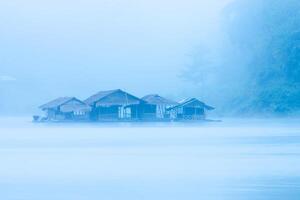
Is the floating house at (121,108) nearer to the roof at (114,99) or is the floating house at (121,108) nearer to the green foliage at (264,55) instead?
the roof at (114,99)

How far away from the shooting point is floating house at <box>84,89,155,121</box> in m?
27.5

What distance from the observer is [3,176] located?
7621 millimetres

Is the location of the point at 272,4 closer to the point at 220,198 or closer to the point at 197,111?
the point at 197,111

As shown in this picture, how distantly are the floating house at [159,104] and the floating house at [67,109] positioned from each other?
2.80 metres

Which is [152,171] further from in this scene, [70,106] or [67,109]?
[70,106]

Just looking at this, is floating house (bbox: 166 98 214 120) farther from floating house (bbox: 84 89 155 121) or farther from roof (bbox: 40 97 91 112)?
roof (bbox: 40 97 91 112)

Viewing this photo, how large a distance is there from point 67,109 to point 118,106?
2.16 metres

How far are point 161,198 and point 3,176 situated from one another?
242 cm

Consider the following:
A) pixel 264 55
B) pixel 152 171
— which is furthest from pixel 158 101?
pixel 152 171

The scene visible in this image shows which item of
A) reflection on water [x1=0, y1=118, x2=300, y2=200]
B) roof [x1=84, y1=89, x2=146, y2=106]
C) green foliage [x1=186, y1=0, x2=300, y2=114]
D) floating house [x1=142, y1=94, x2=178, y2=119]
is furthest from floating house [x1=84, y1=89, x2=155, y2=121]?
reflection on water [x1=0, y1=118, x2=300, y2=200]

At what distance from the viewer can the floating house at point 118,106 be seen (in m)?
27.5

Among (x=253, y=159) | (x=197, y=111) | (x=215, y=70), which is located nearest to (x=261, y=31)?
(x=215, y=70)

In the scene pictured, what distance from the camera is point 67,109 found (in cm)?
2747

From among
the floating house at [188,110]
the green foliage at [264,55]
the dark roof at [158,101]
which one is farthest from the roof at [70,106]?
the green foliage at [264,55]
